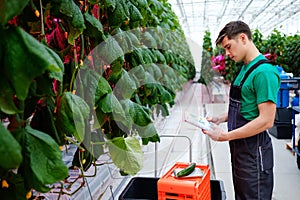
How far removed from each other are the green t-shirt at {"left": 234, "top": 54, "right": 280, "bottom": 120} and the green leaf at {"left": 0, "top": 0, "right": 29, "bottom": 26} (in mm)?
1559

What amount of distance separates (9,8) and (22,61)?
0.23ft

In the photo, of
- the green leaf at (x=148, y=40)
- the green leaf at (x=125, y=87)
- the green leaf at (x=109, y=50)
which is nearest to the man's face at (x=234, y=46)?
the green leaf at (x=148, y=40)

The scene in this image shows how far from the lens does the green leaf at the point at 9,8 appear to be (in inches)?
17.3

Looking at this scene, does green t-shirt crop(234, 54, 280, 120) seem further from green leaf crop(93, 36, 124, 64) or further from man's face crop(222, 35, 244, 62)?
green leaf crop(93, 36, 124, 64)

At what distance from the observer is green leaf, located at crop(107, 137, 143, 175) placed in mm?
1020

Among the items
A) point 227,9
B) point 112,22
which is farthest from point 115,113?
point 227,9

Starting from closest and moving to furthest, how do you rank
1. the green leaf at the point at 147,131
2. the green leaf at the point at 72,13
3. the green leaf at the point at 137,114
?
1. the green leaf at the point at 72,13
2. the green leaf at the point at 137,114
3. the green leaf at the point at 147,131

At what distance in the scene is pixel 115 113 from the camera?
1.07m

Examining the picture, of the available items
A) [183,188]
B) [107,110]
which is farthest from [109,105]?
[183,188]

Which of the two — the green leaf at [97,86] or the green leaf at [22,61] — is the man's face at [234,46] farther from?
the green leaf at [22,61]

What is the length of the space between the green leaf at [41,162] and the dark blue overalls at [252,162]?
1545 millimetres

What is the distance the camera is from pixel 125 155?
102cm

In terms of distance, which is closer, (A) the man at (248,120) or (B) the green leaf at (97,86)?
(B) the green leaf at (97,86)

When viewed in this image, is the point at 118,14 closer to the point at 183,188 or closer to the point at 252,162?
the point at 183,188
